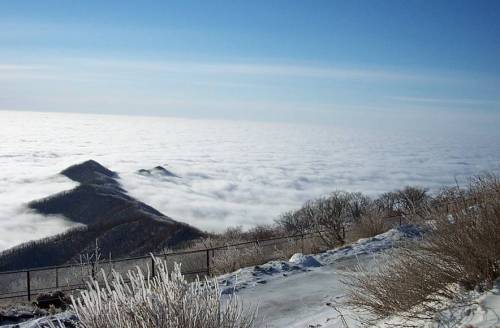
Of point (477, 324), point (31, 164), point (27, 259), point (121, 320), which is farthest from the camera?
point (31, 164)

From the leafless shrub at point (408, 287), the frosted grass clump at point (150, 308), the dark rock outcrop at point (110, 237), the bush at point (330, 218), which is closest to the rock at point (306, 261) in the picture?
the bush at point (330, 218)

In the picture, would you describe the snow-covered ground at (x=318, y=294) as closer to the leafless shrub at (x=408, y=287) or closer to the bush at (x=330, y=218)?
the leafless shrub at (x=408, y=287)

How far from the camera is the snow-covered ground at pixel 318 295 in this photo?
4402mm

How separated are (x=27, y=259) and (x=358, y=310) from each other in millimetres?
69432

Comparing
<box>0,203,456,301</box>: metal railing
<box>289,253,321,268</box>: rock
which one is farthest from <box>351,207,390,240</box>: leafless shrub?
<box>289,253,321,268</box>: rock

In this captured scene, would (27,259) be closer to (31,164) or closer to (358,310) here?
(358,310)

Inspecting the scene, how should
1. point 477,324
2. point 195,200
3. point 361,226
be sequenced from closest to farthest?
point 477,324 → point 361,226 → point 195,200

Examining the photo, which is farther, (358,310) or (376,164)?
(376,164)

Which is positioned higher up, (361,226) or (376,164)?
(361,226)

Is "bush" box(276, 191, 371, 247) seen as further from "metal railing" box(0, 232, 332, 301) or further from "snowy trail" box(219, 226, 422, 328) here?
"snowy trail" box(219, 226, 422, 328)

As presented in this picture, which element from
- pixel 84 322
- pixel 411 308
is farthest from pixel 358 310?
pixel 84 322

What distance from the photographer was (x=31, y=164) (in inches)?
7101

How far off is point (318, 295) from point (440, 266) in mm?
4573

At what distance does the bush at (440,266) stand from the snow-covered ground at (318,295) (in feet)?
0.61
